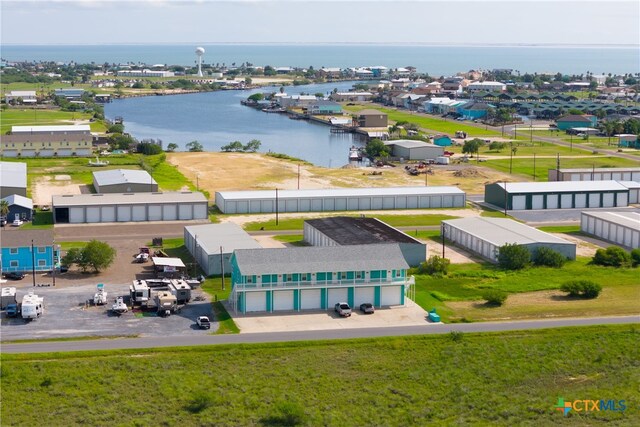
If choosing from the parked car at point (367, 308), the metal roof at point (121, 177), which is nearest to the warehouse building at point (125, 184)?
the metal roof at point (121, 177)

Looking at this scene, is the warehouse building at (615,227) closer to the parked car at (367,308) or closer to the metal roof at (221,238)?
the parked car at (367,308)

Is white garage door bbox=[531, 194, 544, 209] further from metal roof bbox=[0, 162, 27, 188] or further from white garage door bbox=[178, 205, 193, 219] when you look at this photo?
metal roof bbox=[0, 162, 27, 188]

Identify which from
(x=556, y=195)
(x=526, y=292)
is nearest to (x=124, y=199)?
(x=526, y=292)

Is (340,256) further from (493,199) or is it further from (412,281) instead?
A: (493,199)

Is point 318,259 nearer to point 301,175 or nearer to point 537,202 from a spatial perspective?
point 537,202

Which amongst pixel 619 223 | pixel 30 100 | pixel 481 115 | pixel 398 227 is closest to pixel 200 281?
pixel 398 227
